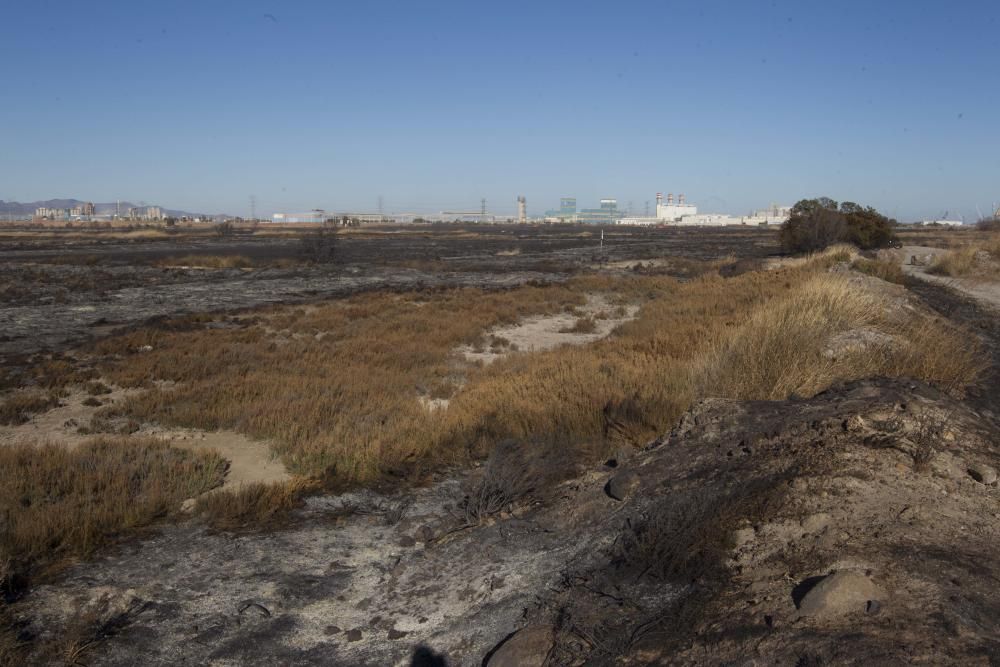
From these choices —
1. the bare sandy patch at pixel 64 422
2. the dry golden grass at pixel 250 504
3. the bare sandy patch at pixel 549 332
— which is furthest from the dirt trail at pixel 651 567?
the bare sandy patch at pixel 549 332

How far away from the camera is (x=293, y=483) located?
736cm

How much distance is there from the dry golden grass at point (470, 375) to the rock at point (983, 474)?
288 cm

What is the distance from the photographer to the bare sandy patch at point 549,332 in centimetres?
1770

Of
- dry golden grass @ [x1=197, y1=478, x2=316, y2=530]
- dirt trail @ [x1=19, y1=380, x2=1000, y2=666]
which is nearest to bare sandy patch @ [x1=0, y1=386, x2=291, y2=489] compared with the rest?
dry golden grass @ [x1=197, y1=478, x2=316, y2=530]

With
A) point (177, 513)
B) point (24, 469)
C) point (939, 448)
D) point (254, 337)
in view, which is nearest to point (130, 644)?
point (177, 513)

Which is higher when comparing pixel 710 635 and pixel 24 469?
pixel 710 635

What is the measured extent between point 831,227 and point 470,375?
3303cm

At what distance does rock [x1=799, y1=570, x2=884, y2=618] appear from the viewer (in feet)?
11.7

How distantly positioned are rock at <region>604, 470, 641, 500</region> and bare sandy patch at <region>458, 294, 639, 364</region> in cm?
967

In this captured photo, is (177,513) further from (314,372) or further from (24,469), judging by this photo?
(314,372)

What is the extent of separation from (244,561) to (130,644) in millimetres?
1270

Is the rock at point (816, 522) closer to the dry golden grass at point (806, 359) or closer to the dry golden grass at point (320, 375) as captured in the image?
the dry golden grass at point (806, 359)

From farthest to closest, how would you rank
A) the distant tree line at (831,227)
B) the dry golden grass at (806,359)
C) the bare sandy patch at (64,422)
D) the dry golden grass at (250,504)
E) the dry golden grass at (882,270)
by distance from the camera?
the distant tree line at (831,227)
the dry golden grass at (882,270)
the bare sandy patch at (64,422)
the dry golden grass at (806,359)
the dry golden grass at (250,504)

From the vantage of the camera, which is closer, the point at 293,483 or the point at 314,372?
the point at 293,483
